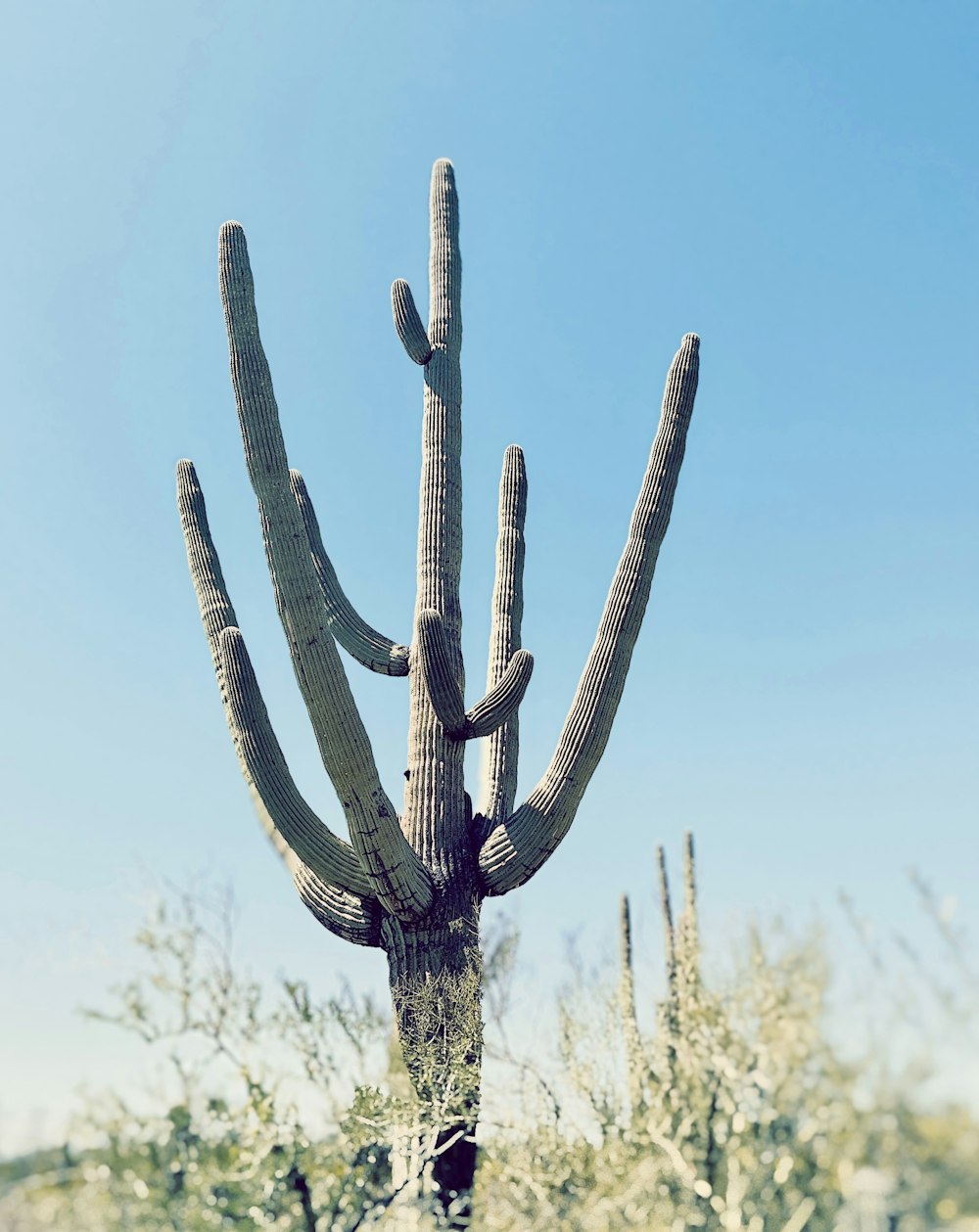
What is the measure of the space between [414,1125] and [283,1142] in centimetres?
156

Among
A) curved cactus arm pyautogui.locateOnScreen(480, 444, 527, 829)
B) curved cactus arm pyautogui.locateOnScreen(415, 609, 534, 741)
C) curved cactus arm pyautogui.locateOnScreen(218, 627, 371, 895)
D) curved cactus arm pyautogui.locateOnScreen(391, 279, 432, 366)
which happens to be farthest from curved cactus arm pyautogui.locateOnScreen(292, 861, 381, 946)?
curved cactus arm pyautogui.locateOnScreen(391, 279, 432, 366)

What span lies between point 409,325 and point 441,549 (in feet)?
5.57

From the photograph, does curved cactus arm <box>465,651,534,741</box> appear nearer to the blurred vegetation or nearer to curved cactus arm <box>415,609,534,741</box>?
curved cactus arm <box>415,609,534,741</box>

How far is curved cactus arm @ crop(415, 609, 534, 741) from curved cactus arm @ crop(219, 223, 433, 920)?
0.65 metres

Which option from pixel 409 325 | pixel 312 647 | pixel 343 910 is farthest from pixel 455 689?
pixel 409 325

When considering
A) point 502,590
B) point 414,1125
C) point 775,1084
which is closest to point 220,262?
point 502,590

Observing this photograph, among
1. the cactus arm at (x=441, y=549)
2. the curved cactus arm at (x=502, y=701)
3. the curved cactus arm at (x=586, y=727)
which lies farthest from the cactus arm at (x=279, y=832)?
the curved cactus arm at (x=502, y=701)

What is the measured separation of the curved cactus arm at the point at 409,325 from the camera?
303 inches

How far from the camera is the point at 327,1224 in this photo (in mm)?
3510

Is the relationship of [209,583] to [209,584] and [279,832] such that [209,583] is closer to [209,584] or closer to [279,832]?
[209,584]

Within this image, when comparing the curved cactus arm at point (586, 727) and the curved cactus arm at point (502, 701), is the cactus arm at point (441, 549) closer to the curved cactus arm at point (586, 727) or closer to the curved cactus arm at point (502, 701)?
the curved cactus arm at point (502, 701)

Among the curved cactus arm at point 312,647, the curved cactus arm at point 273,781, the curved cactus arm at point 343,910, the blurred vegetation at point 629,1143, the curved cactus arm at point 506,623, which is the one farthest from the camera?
the curved cactus arm at point 506,623

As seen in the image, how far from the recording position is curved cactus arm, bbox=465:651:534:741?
6.40 meters

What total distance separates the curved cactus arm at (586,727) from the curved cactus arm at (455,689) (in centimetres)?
37
